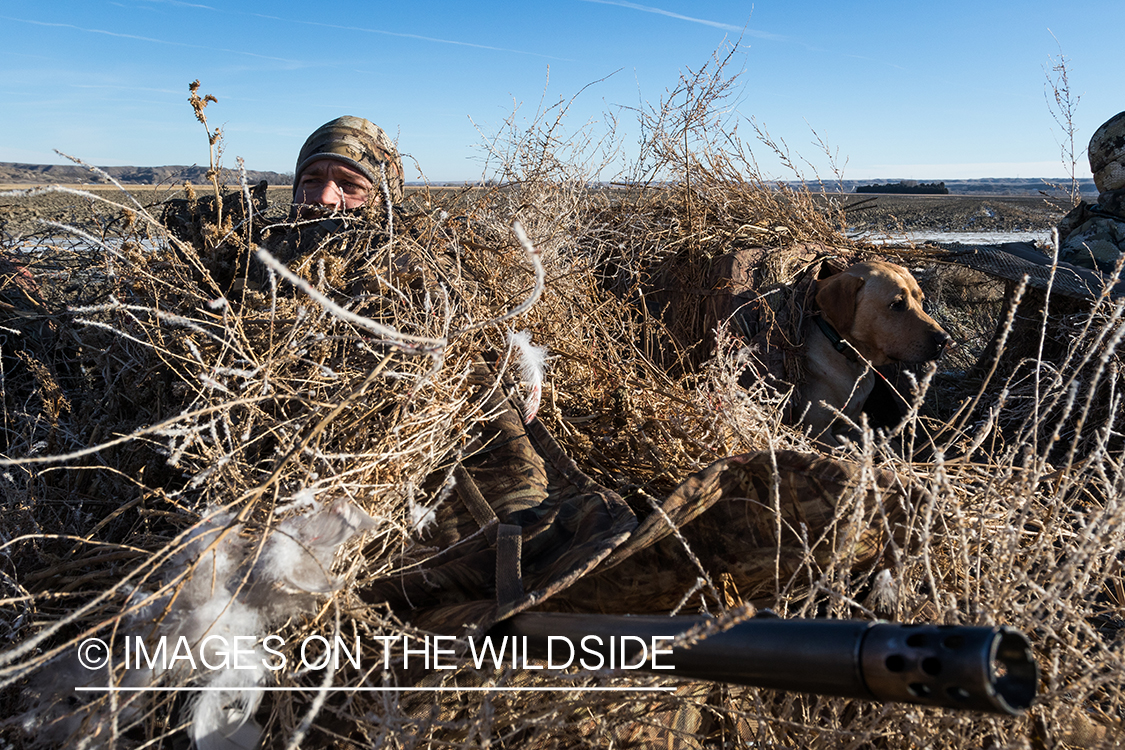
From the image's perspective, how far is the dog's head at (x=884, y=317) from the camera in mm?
3697

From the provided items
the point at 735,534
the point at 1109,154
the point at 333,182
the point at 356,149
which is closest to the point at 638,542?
the point at 735,534

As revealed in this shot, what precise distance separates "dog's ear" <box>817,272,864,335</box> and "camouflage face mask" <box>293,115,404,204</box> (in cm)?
249

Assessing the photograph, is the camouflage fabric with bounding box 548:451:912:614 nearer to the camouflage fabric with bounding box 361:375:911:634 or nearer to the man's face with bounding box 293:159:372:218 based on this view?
the camouflage fabric with bounding box 361:375:911:634

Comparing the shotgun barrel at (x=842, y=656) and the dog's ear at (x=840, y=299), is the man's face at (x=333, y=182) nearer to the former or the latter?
the dog's ear at (x=840, y=299)

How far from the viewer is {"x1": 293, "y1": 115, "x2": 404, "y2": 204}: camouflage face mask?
3717mm

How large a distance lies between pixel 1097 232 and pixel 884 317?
301cm

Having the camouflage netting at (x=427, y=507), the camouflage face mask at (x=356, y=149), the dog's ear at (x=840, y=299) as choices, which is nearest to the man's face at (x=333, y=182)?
the camouflage face mask at (x=356, y=149)

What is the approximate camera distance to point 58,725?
4.96 feet

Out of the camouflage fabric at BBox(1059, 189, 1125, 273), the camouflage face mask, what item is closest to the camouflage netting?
the camouflage face mask

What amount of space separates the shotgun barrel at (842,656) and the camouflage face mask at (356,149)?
2859mm

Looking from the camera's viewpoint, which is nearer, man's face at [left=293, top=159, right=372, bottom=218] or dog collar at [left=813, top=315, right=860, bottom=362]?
man's face at [left=293, top=159, right=372, bottom=218]

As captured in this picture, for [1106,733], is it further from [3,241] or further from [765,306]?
[3,241]

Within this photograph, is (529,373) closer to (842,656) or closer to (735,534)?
(735,534)

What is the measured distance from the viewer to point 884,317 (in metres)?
3.73
